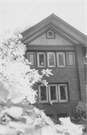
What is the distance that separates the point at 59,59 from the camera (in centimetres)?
1402

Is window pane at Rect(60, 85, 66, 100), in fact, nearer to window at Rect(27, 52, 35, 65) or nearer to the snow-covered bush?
the snow-covered bush

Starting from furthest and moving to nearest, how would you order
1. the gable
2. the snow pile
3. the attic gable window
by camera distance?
the attic gable window < the gable < the snow pile

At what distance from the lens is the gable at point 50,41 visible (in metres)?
13.9

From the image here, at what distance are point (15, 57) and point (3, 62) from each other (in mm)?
1878

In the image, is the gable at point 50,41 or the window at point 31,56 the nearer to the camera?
the window at point 31,56

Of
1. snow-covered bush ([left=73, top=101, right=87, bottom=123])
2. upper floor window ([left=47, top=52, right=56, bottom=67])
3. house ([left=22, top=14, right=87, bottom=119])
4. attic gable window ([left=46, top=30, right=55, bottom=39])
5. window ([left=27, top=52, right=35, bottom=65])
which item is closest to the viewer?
snow-covered bush ([left=73, top=101, right=87, bottom=123])

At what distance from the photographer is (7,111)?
0.69m

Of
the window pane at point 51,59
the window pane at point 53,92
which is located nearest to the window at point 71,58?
the window pane at point 51,59

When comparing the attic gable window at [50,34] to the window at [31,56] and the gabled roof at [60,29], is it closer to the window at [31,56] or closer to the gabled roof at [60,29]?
the gabled roof at [60,29]

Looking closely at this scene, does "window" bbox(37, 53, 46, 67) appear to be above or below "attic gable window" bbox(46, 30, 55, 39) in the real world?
below

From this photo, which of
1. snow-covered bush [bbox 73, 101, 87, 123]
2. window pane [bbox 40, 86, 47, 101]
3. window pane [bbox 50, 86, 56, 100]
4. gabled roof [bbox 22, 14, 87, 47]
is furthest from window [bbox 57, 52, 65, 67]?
Answer: snow-covered bush [bbox 73, 101, 87, 123]

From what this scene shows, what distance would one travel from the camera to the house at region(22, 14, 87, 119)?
13367 mm

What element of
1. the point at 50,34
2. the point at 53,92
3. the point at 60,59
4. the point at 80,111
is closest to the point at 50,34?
the point at 50,34

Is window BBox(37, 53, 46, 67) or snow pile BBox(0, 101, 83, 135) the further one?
window BBox(37, 53, 46, 67)
